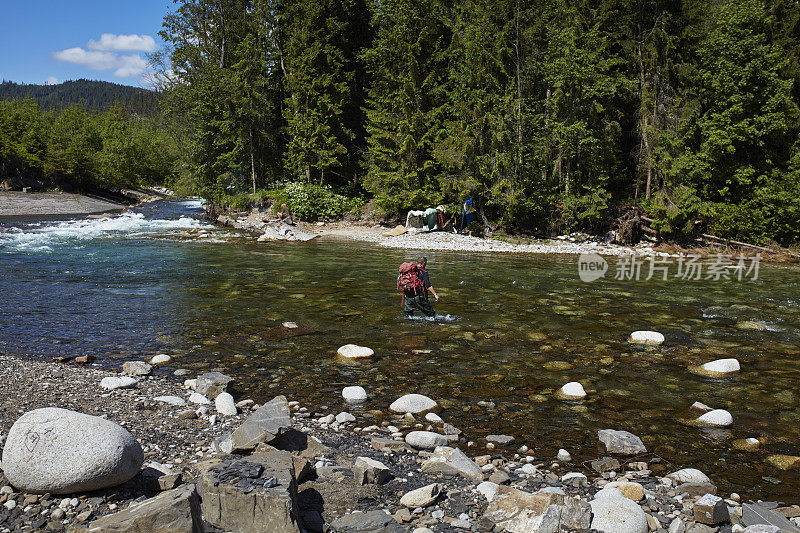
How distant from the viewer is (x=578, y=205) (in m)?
28.4

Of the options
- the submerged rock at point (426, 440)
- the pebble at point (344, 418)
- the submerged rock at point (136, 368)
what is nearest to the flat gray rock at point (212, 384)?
the submerged rock at point (136, 368)

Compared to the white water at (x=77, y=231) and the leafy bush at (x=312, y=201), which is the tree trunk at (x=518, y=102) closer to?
the leafy bush at (x=312, y=201)

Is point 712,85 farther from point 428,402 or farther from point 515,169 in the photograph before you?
point 428,402

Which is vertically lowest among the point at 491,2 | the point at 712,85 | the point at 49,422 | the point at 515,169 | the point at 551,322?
the point at 551,322

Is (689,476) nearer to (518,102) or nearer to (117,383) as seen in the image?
(117,383)

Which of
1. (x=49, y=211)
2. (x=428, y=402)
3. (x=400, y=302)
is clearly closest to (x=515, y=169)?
(x=400, y=302)

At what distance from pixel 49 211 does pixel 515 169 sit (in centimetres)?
4257

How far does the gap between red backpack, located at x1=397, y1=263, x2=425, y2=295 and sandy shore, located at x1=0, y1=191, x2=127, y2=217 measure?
43322mm

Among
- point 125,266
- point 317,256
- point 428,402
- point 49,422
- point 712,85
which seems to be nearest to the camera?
point 49,422

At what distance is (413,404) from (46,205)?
51917 mm

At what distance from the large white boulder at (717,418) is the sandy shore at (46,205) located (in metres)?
50.2

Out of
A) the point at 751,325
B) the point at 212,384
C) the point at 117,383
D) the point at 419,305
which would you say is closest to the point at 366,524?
the point at 212,384

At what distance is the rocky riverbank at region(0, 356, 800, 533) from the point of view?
3855 millimetres

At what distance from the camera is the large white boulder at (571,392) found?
7.82 metres
